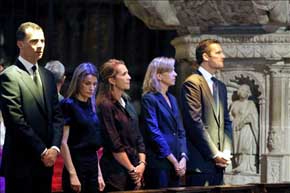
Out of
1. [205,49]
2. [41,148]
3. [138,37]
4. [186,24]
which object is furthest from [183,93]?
[138,37]

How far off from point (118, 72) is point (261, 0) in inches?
114

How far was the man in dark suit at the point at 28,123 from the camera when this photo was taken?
570cm

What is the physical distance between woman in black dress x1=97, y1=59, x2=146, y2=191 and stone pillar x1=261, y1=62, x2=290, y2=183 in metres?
2.80

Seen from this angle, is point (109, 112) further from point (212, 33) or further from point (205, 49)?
point (212, 33)

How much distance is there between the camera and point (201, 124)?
697cm

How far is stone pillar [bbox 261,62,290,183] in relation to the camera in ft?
30.9

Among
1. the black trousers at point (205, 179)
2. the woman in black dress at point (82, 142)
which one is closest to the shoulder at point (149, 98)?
the black trousers at point (205, 179)

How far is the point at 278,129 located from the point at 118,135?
3.19m

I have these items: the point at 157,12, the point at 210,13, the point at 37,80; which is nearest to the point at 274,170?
the point at 210,13

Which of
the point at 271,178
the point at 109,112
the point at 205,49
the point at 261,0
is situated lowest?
the point at 271,178

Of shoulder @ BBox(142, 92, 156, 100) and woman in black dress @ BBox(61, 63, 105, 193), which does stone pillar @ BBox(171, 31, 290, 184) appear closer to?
shoulder @ BBox(142, 92, 156, 100)

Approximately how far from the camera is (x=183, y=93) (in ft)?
23.3

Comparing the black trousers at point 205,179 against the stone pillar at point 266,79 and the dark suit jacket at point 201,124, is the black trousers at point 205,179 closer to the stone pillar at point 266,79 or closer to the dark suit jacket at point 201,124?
the dark suit jacket at point 201,124

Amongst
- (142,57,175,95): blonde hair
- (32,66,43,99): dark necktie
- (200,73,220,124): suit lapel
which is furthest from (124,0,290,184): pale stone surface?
(32,66,43,99): dark necktie
